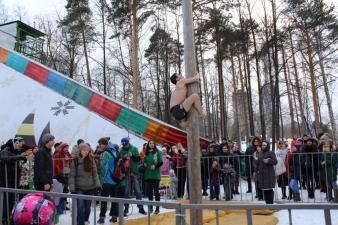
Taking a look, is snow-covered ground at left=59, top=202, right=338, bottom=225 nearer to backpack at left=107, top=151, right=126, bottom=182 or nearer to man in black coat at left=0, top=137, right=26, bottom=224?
backpack at left=107, top=151, right=126, bottom=182

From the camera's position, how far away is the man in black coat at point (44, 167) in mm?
7168

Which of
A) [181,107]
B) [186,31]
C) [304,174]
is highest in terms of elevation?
[186,31]

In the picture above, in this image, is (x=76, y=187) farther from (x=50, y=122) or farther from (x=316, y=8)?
(x=316, y=8)

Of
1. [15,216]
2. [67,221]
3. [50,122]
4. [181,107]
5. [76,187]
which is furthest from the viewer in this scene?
[50,122]

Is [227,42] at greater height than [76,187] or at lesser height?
greater

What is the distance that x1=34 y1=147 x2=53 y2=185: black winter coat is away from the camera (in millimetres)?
7172

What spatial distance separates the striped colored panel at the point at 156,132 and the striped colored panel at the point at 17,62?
7509mm

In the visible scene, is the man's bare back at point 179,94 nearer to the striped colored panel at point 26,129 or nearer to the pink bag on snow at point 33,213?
the pink bag on snow at point 33,213

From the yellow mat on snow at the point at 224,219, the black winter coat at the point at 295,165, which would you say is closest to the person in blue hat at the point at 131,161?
the yellow mat on snow at the point at 224,219

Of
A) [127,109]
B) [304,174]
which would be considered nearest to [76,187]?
[304,174]

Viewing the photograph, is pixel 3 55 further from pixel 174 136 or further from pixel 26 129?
pixel 174 136

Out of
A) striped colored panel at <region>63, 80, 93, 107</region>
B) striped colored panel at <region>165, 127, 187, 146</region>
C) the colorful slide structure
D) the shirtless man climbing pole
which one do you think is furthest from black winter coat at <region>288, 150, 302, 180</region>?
striped colored panel at <region>63, 80, 93, 107</region>

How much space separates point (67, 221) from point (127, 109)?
971cm

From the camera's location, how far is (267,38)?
79.9 feet
